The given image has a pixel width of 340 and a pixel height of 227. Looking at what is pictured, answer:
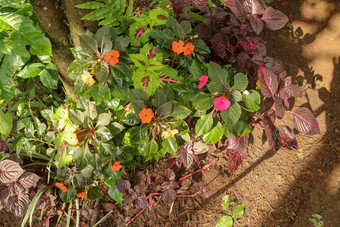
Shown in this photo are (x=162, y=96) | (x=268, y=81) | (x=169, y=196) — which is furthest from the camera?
(x=169, y=196)

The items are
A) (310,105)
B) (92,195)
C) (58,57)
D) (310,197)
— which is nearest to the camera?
(58,57)

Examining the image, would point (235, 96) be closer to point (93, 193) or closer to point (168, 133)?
point (168, 133)

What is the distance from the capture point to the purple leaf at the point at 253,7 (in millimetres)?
1588

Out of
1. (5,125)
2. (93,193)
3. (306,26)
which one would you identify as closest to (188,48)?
(93,193)

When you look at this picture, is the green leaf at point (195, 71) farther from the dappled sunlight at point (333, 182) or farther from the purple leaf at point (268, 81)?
the dappled sunlight at point (333, 182)

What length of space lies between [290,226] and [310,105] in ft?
3.55

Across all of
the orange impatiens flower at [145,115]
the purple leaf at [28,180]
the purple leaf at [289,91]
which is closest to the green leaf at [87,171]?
the purple leaf at [28,180]

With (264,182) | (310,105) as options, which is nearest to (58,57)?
(264,182)

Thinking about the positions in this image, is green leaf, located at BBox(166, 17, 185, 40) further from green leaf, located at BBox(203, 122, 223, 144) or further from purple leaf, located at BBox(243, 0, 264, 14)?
green leaf, located at BBox(203, 122, 223, 144)

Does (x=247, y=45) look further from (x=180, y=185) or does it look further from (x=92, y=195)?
(x=92, y=195)

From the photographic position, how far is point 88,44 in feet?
4.65

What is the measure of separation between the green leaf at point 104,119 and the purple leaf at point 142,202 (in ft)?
2.36

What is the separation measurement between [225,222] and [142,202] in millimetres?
686

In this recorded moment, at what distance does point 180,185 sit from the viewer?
6.88 feet
